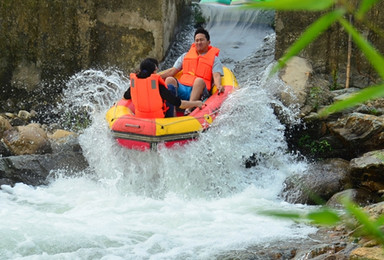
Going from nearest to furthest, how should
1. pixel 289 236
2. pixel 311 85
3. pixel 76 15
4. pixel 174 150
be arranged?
pixel 289 236 → pixel 174 150 → pixel 311 85 → pixel 76 15

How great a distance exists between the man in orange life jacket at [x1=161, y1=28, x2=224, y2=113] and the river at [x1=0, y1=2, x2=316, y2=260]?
46cm

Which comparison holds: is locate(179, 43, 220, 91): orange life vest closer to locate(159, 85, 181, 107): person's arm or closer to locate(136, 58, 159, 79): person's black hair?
locate(159, 85, 181, 107): person's arm

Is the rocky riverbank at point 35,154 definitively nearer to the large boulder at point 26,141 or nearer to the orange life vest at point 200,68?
the large boulder at point 26,141

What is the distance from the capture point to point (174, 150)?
6301 millimetres

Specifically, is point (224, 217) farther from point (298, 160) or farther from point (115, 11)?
point (115, 11)

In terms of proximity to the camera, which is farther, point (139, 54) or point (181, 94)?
point (139, 54)

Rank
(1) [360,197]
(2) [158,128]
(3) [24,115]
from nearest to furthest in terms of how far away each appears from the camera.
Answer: (1) [360,197]
(2) [158,128]
(3) [24,115]

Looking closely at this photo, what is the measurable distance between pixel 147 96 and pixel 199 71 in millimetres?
1124

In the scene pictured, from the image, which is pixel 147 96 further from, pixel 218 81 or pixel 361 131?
pixel 361 131

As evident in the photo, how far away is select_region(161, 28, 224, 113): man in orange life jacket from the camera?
7.04m

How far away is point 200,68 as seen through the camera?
724 cm

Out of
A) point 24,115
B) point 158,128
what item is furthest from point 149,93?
point 24,115

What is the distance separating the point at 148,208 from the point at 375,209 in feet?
7.73

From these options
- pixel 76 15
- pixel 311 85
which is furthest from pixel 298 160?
pixel 76 15
